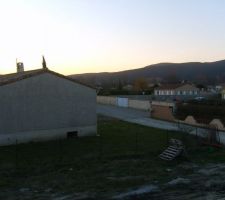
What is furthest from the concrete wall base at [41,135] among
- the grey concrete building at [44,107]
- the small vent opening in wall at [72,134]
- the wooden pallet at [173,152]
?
the wooden pallet at [173,152]

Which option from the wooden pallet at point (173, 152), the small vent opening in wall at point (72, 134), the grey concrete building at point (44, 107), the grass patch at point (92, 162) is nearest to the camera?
the grass patch at point (92, 162)

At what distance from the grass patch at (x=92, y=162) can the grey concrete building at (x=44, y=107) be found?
4.12 feet

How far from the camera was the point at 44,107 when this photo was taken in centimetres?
3145

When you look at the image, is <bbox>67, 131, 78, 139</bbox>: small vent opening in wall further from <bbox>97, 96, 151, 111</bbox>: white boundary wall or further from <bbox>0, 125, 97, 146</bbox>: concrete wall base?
<bbox>97, 96, 151, 111</bbox>: white boundary wall

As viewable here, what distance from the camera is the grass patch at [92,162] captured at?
19031 millimetres

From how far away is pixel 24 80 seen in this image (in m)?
30.4

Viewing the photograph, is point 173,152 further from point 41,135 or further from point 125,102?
point 125,102

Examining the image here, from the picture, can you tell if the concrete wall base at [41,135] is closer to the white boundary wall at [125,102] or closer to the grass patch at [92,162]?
the grass patch at [92,162]

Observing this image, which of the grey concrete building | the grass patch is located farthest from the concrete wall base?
the grass patch

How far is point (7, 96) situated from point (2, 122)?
201cm

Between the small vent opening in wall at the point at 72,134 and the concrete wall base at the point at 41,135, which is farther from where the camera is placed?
the small vent opening in wall at the point at 72,134

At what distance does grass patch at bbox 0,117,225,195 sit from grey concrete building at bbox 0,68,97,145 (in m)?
1.25

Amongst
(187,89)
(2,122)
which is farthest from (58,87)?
(187,89)

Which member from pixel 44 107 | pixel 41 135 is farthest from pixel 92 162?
pixel 44 107
